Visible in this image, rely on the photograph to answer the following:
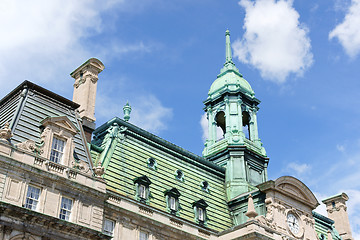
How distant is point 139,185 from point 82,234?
8791 millimetres

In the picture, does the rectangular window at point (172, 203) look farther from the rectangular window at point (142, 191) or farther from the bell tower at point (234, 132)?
the bell tower at point (234, 132)

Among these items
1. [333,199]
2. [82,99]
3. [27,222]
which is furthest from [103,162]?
[333,199]

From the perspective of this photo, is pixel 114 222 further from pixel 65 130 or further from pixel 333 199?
pixel 333 199

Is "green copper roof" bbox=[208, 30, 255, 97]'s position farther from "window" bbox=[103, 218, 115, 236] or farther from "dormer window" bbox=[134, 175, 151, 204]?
"window" bbox=[103, 218, 115, 236]

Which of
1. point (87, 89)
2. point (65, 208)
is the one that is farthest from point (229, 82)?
point (65, 208)

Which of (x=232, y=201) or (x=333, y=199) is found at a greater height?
(x=333, y=199)

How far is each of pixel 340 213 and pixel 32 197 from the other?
140 ft

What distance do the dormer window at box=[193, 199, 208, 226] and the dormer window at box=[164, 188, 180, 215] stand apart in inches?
77.1

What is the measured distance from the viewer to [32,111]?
35.9 m

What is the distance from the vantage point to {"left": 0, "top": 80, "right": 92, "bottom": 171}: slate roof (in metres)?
34.1

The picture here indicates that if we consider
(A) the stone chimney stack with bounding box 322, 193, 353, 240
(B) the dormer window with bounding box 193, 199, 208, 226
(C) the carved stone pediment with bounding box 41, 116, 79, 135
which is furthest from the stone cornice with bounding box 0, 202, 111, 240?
(A) the stone chimney stack with bounding box 322, 193, 353, 240

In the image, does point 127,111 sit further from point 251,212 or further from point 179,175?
point 251,212

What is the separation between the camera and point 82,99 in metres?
43.1

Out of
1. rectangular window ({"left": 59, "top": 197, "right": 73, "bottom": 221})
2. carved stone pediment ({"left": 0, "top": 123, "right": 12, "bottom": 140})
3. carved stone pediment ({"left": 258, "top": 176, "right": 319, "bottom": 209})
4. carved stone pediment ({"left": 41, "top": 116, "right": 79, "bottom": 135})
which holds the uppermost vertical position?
carved stone pediment ({"left": 258, "top": 176, "right": 319, "bottom": 209})
